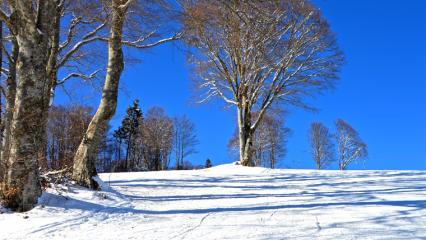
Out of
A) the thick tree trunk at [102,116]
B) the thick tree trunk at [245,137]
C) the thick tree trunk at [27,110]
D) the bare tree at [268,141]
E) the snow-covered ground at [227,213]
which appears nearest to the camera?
the snow-covered ground at [227,213]

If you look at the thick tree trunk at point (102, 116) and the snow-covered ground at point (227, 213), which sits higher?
the thick tree trunk at point (102, 116)

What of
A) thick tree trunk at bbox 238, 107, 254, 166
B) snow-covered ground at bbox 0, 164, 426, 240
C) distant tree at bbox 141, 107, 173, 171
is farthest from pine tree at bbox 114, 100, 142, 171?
snow-covered ground at bbox 0, 164, 426, 240

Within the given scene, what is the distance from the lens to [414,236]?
4.99 meters

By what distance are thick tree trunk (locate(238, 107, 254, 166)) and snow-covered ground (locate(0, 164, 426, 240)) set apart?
842 centimetres

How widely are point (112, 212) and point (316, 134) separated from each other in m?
35.7

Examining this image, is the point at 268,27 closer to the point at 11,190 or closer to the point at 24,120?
the point at 24,120

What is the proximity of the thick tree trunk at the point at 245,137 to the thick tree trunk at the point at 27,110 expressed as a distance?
1277cm

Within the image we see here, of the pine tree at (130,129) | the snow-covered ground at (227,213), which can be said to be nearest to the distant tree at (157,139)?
the pine tree at (130,129)

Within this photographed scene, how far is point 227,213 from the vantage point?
6.75 m

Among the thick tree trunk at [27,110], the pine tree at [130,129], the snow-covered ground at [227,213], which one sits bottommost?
the snow-covered ground at [227,213]

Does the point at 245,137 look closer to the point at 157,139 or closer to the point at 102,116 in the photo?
the point at 102,116

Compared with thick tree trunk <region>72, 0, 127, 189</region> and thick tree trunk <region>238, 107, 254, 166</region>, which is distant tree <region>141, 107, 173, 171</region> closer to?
thick tree trunk <region>238, 107, 254, 166</region>

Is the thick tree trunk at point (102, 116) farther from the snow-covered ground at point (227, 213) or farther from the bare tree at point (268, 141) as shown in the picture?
the bare tree at point (268, 141)

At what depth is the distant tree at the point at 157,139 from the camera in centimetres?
4531
